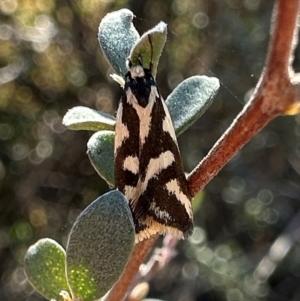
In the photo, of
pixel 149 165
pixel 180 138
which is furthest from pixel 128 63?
pixel 180 138

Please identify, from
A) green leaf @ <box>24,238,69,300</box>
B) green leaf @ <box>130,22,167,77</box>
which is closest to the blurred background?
green leaf @ <box>24,238,69,300</box>

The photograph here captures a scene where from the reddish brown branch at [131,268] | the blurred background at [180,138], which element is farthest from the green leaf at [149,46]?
the blurred background at [180,138]

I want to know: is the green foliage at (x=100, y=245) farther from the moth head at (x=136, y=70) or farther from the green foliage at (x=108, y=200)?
the moth head at (x=136, y=70)

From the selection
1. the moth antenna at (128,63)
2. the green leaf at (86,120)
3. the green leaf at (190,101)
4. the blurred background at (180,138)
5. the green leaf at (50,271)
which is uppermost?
the moth antenna at (128,63)

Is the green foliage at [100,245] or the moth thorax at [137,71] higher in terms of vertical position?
the moth thorax at [137,71]

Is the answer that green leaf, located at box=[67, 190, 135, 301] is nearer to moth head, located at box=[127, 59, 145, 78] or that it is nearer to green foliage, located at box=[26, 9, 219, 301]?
green foliage, located at box=[26, 9, 219, 301]

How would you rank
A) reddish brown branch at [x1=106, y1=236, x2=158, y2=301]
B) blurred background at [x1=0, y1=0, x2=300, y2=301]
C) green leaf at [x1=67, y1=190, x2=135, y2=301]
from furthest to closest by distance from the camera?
blurred background at [x1=0, y1=0, x2=300, y2=301]
reddish brown branch at [x1=106, y1=236, x2=158, y2=301]
green leaf at [x1=67, y1=190, x2=135, y2=301]

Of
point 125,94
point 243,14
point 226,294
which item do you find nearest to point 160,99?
point 125,94

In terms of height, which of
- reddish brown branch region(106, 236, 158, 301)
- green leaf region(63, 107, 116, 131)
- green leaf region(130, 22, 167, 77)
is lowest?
reddish brown branch region(106, 236, 158, 301)
